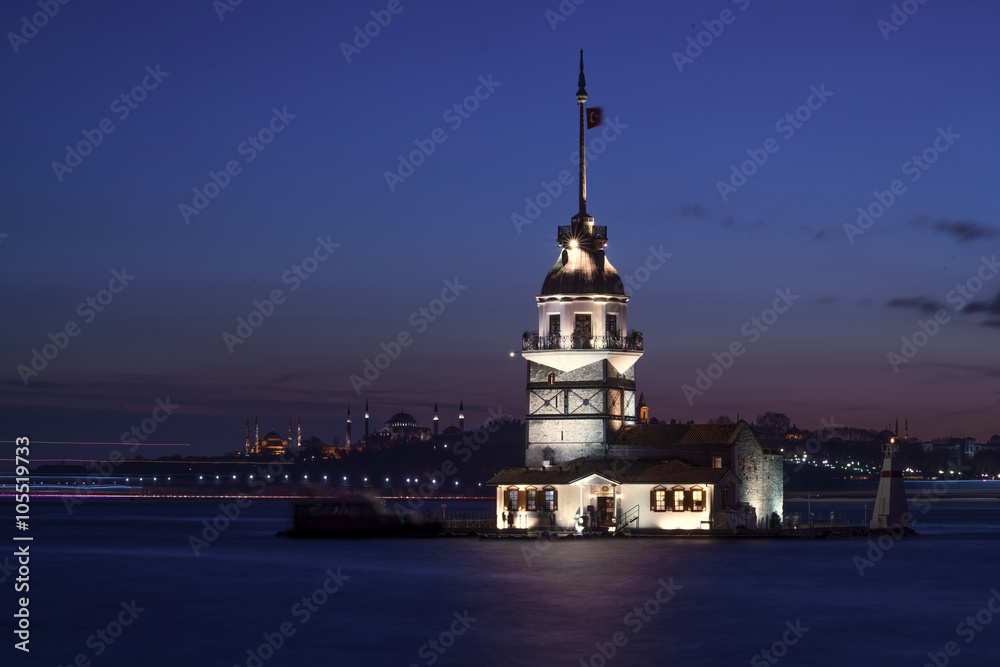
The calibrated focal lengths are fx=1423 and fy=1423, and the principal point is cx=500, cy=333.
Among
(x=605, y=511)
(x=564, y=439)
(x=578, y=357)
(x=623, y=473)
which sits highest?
(x=578, y=357)

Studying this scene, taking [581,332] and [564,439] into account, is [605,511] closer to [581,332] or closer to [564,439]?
[564,439]

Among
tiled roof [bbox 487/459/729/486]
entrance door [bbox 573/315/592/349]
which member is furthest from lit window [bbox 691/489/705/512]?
entrance door [bbox 573/315/592/349]

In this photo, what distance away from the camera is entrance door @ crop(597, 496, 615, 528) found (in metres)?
76.1

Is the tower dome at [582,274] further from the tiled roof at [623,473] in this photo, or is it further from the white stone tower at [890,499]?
the white stone tower at [890,499]

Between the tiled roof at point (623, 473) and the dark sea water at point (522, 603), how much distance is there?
333cm

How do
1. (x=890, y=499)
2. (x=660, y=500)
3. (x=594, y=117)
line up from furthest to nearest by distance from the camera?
(x=890, y=499) → (x=594, y=117) → (x=660, y=500)

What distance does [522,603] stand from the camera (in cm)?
5209

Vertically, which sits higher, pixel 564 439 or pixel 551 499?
pixel 564 439

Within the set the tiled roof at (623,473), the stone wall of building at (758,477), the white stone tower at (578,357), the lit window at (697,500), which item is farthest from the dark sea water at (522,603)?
the white stone tower at (578,357)

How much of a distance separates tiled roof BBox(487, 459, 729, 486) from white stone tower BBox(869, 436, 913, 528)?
1108 cm

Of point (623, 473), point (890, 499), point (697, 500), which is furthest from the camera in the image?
point (890, 499)

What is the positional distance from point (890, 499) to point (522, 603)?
3675 centimetres

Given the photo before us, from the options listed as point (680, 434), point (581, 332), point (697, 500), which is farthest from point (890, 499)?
point (581, 332)

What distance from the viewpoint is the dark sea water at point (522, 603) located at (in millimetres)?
42031
